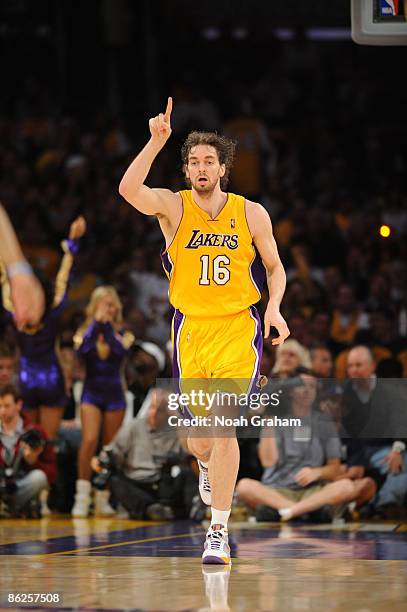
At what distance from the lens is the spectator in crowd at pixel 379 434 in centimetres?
1095

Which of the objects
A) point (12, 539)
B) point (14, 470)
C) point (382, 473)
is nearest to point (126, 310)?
point (14, 470)

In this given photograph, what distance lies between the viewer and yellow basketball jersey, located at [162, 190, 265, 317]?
788 centimetres

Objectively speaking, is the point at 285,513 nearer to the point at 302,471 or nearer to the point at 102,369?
the point at 302,471

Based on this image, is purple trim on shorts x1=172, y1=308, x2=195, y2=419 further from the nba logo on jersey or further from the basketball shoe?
the nba logo on jersey

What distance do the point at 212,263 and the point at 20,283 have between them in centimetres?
321

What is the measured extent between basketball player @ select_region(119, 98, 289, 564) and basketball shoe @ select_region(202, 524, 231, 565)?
268 millimetres

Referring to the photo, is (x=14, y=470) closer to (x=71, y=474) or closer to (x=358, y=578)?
(x=71, y=474)

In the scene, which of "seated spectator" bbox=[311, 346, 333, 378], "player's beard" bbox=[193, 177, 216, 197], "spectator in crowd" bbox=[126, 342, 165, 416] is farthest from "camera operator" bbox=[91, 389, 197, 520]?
"player's beard" bbox=[193, 177, 216, 197]

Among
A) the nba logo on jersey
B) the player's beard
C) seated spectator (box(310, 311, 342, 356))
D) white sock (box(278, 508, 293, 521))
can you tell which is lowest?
white sock (box(278, 508, 293, 521))

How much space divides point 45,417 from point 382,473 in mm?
3457

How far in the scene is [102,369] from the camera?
484 inches

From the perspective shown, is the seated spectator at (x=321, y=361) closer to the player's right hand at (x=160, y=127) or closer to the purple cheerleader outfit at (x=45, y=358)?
the purple cheerleader outfit at (x=45, y=358)

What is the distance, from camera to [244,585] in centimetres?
651

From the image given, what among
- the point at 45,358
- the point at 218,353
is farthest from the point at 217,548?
the point at 45,358
